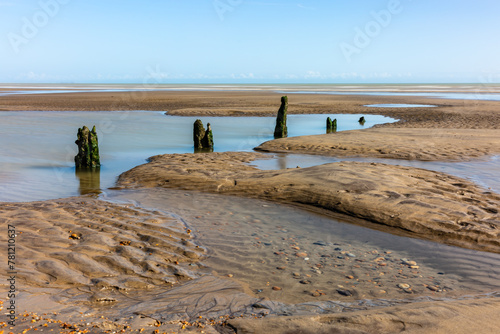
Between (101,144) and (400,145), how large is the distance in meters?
12.6

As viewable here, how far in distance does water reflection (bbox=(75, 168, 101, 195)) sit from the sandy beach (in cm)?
80

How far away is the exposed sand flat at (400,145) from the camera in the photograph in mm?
15312

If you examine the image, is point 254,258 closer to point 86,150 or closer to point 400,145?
point 86,150

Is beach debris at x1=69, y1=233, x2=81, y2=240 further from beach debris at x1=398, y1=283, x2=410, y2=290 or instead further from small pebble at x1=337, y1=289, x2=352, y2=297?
beach debris at x1=398, y1=283, x2=410, y2=290

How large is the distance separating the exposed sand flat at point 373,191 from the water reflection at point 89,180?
2.30 feet

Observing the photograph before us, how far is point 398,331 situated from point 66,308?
10.6ft

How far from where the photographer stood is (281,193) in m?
9.64

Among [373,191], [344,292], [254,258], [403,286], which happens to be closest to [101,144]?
[373,191]

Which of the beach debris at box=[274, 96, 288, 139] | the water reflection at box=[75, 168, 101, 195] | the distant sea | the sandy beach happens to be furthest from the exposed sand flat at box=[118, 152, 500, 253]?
the distant sea

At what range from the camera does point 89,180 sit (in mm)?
11742

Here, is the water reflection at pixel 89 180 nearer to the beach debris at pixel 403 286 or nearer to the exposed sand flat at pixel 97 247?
the exposed sand flat at pixel 97 247

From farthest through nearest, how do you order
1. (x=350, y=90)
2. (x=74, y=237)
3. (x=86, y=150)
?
(x=350, y=90)
(x=86, y=150)
(x=74, y=237)

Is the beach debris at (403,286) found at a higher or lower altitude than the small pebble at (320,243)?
lower

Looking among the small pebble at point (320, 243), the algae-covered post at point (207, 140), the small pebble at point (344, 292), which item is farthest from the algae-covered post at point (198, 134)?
the small pebble at point (344, 292)
